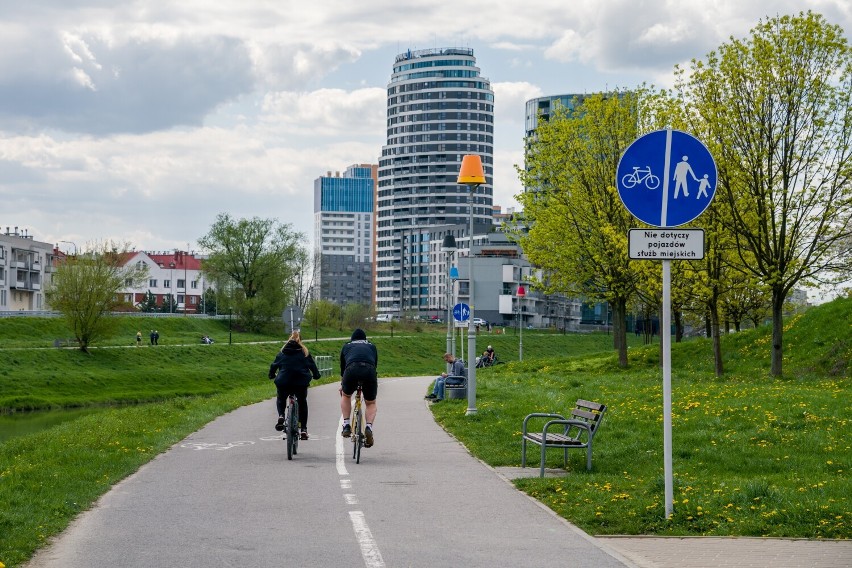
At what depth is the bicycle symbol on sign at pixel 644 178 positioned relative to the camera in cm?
1002

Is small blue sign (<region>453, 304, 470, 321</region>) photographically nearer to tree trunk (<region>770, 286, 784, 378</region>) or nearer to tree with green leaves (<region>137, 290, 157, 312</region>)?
tree trunk (<region>770, 286, 784, 378</region>)

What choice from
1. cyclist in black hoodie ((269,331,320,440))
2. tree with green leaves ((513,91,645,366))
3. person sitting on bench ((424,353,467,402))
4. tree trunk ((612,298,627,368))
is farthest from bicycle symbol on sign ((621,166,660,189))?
tree trunk ((612,298,627,368))

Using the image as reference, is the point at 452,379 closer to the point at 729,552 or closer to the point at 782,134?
the point at 782,134

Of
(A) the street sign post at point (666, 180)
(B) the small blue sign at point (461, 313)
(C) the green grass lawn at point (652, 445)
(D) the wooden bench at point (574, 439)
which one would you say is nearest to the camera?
(A) the street sign post at point (666, 180)

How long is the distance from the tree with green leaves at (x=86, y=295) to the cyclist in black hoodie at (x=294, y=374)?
57998 millimetres

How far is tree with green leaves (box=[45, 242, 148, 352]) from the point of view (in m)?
72.9

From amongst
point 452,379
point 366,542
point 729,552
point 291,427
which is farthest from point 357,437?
point 452,379

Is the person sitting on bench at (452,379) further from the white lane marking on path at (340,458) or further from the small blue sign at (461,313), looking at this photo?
the white lane marking on path at (340,458)

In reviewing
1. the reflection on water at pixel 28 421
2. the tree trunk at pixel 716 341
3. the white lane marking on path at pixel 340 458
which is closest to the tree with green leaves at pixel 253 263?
the reflection on water at pixel 28 421

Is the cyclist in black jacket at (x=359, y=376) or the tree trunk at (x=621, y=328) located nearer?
the cyclist in black jacket at (x=359, y=376)

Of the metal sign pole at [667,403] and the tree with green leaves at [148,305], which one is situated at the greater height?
the tree with green leaves at [148,305]

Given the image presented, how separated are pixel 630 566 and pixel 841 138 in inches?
1012

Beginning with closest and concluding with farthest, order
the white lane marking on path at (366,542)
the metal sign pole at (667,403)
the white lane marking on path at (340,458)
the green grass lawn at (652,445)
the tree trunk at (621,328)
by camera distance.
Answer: the white lane marking on path at (366,542) → the metal sign pole at (667,403) → the green grass lawn at (652,445) → the white lane marking on path at (340,458) → the tree trunk at (621,328)

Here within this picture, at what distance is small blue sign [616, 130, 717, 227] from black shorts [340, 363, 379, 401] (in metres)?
6.72
